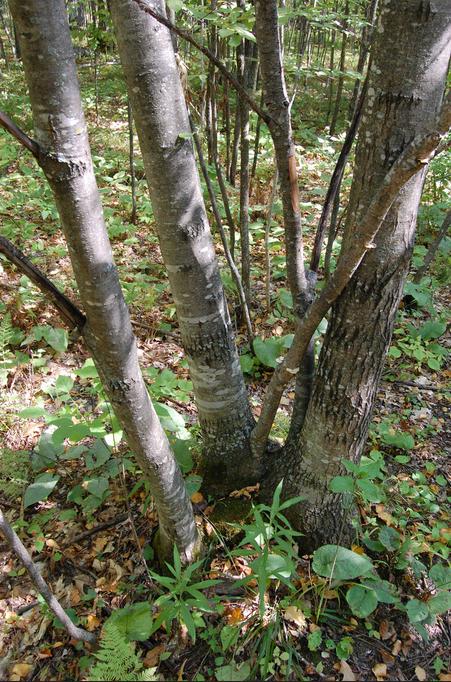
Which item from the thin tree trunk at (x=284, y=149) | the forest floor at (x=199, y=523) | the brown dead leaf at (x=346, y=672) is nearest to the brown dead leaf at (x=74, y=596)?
the forest floor at (x=199, y=523)

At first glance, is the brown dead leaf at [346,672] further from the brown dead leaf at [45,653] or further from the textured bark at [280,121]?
the textured bark at [280,121]

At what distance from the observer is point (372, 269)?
1.70 metres

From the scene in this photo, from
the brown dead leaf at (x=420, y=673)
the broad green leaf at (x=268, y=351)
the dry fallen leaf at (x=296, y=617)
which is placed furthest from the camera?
the broad green leaf at (x=268, y=351)

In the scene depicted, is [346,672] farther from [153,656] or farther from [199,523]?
[199,523]

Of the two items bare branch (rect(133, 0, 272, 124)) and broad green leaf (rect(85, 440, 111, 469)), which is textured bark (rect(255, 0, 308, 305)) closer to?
bare branch (rect(133, 0, 272, 124))

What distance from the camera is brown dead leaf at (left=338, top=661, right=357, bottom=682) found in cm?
188

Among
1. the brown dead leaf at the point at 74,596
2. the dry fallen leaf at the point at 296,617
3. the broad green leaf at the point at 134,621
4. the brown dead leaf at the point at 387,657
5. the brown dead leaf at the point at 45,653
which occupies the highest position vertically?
the broad green leaf at the point at 134,621

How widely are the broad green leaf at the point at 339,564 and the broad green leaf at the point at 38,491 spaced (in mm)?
1480

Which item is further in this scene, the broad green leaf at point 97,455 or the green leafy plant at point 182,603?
the broad green leaf at point 97,455

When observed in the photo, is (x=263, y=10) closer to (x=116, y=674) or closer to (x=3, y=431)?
(x=116, y=674)

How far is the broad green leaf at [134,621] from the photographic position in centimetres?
188

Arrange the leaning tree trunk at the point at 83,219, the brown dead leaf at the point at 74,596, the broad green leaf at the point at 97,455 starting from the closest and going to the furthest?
the leaning tree trunk at the point at 83,219
the brown dead leaf at the point at 74,596
the broad green leaf at the point at 97,455

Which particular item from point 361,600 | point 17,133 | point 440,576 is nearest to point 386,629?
point 361,600

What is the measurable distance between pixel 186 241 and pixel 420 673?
7.14ft
